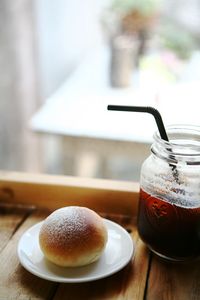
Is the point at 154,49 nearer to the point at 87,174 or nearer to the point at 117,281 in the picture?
the point at 87,174

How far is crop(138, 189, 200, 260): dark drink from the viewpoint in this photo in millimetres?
562

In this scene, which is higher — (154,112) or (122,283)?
(154,112)

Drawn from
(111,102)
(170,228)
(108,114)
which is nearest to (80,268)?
(170,228)

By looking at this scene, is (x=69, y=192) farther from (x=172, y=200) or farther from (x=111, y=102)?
(x=111, y=102)

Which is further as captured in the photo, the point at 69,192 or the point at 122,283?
the point at 69,192

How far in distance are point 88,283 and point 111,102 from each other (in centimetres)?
70

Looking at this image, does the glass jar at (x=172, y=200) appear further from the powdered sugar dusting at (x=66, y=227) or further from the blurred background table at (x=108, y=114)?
the blurred background table at (x=108, y=114)

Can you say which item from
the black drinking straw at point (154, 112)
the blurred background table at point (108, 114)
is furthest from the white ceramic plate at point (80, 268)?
the blurred background table at point (108, 114)

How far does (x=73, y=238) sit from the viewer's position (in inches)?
21.6

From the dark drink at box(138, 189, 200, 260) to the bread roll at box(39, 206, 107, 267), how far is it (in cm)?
7

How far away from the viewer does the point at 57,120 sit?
42.6 inches

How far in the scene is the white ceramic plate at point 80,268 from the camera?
548 mm

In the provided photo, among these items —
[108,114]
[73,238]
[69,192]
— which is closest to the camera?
[73,238]

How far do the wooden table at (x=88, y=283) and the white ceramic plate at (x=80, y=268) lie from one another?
1 cm
